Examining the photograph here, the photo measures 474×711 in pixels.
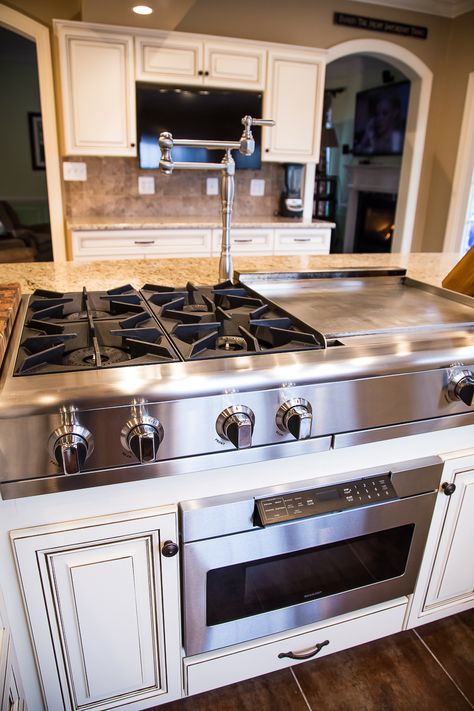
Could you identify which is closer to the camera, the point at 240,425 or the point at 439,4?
the point at 240,425

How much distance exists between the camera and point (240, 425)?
818 millimetres

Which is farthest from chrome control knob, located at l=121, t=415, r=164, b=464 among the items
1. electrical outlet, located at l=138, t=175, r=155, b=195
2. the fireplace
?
the fireplace

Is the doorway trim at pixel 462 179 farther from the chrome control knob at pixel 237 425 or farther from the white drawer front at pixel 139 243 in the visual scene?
the chrome control knob at pixel 237 425

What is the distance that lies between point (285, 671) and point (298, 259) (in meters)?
1.37

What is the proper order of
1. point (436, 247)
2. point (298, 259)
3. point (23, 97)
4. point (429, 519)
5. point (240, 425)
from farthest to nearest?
point (23, 97)
point (436, 247)
point (298, 259)
point (429, 519)
point (240, 425)

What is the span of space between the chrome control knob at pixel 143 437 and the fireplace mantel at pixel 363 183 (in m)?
5.40

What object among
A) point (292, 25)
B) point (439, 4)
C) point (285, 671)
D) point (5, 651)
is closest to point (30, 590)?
point (5, 651)

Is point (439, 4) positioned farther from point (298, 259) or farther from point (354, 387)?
point (354, 387)

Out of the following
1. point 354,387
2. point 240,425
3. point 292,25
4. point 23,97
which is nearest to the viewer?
point 240,425

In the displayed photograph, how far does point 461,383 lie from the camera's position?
1.00 meters

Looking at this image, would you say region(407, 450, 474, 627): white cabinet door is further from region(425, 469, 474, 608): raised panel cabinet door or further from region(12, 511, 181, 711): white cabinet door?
region(12, 511, 181, 711): white cabinet door

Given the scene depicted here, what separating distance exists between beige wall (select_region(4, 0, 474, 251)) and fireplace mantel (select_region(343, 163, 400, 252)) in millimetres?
921

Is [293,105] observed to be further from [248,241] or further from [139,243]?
[139,243]

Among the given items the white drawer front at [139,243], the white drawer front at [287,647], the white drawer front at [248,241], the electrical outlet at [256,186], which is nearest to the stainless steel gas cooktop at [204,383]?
the white drawer front at [287,647]
